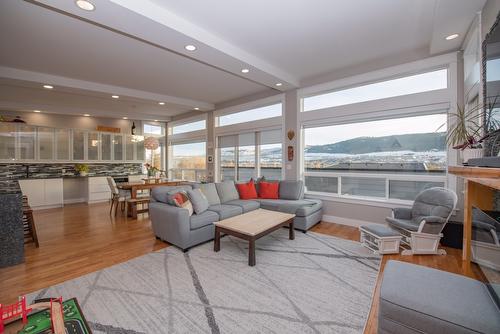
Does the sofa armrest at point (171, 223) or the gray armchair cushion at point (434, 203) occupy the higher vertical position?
the gray armchair cushion at point (434, 203)

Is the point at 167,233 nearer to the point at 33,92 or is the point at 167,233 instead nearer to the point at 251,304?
the point at 251,304

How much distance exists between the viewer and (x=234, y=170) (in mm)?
6840

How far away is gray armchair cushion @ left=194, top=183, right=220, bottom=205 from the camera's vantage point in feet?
14.3

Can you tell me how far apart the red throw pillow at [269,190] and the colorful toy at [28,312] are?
4135mm

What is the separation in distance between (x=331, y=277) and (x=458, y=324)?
4.87 ft

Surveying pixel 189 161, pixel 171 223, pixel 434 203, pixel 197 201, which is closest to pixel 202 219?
pixel 197 201

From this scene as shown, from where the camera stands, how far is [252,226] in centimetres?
313

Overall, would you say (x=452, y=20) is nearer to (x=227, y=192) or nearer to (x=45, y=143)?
(x=227, y=192)

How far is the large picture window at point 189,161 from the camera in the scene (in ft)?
25.5

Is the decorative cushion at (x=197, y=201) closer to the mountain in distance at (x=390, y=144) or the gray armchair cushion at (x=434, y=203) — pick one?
the mountain in distance at (x=390, y=144)

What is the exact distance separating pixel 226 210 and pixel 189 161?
4.81 meters

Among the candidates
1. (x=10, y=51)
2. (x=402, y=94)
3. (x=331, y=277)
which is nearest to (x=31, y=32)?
(x=10, y=51)

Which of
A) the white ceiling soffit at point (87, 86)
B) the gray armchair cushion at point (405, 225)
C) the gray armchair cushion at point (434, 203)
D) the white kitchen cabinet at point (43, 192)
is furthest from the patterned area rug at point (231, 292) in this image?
the white kitchen cabinet at point (43, 192)

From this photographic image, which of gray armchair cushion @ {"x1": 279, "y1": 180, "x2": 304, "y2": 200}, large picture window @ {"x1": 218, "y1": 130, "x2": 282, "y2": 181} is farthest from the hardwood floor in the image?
large picture window @ {"x1": 218, "y1": 130, "x2": 282, "y2": 181}
